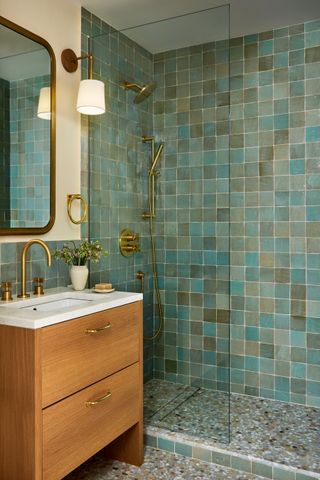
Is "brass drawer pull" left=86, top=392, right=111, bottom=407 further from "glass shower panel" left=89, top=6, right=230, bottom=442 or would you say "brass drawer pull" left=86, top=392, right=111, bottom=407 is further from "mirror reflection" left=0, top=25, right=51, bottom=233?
A: "mirror reflection" left=0, top=25, right=51, bottom=233

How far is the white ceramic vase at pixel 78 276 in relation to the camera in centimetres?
225

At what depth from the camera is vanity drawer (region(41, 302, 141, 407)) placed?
1587 mm

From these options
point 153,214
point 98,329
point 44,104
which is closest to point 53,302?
point 98,329

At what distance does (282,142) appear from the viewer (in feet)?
9.46

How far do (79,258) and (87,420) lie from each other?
0.83 metres

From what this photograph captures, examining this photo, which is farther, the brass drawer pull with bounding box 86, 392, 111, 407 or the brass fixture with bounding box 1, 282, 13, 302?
the brass fixture with bounding box 1, 282, 13, 302

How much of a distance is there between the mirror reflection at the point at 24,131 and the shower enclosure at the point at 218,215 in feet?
1.25

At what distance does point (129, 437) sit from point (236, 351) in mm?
1094

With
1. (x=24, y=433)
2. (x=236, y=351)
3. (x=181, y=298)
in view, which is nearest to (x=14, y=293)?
(x=24, y=433)

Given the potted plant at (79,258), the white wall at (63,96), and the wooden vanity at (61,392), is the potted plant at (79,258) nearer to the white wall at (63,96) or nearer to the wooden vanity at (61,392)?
the white wall at (63,96)

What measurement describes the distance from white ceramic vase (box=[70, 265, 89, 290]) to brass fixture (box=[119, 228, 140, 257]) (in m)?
0.37

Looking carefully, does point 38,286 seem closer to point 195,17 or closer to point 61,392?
point 61,392

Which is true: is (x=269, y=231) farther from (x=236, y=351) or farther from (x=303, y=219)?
(x=236, y=351)

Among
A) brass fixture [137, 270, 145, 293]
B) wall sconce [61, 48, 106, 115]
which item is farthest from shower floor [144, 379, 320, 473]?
wall sconce [61, 48, 106, 115]
